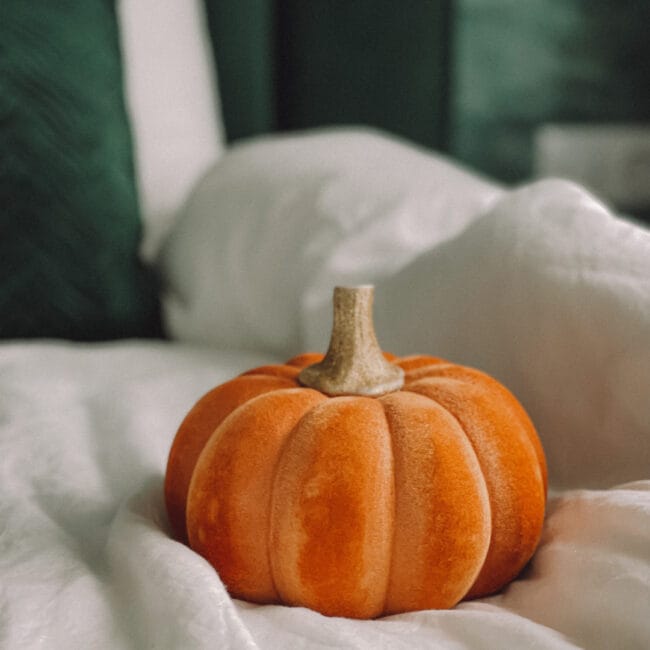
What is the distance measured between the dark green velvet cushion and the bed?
0.05 meters

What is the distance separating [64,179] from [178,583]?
636mm

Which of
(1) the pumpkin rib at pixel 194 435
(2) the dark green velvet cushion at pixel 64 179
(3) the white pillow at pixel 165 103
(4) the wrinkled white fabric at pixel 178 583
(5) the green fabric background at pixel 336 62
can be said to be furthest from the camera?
(5) the green fabric background at pixel 336 62

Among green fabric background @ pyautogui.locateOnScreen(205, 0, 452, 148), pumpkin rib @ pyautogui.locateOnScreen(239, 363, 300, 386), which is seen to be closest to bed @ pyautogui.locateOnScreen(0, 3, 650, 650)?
pumpkin rib @ pyautogui.locateOnScreen(239, 363, 300, 386)

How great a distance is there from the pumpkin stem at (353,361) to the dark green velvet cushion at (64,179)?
1.69ft

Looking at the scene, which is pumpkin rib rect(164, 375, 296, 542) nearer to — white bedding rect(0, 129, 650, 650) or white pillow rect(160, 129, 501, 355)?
white bedding rect(0, 129, 650, 650)

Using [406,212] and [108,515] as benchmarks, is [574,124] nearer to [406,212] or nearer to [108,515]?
[406,212]

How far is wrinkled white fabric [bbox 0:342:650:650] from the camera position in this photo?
36 cm

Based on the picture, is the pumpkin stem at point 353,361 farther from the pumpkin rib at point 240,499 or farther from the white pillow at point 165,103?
the white pillow at point 165,103

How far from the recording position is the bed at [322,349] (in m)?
0.37

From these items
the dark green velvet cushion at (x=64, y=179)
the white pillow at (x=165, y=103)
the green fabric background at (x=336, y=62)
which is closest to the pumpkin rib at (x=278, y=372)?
the dark green velvet cushion at (x=64, y=179)

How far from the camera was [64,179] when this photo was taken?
88cm

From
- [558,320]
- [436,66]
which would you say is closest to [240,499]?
[558,320]

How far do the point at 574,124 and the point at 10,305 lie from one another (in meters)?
1.35

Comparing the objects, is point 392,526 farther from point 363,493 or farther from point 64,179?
point 64,179
